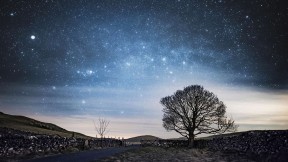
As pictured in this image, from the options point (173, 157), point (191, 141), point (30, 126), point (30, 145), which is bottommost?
point (173, 157)

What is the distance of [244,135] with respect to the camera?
30844 millimetres

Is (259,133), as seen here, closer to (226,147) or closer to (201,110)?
(226,147)

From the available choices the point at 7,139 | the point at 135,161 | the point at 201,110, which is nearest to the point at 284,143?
the point at 135,161

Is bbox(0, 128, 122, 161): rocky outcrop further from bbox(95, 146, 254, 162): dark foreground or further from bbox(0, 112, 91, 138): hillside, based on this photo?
bbox(0, 112, 91, 138): hillside

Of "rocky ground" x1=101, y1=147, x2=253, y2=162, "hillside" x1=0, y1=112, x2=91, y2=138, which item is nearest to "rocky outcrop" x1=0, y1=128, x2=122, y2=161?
"rocky ground" x1=101, y1=147, x2=253, y2=162

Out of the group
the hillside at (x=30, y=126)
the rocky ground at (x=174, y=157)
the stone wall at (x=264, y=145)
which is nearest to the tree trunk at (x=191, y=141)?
the stone wall at (x=264, y=145)

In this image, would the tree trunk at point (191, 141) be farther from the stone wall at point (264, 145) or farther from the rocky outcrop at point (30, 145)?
the rocky outcrop at point (30, 145)

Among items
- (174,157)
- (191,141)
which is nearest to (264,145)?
(174,157)

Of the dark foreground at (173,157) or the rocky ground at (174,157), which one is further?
the rocky ground at (174,157)

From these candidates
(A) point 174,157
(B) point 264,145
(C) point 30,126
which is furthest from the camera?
(C) point 30,126

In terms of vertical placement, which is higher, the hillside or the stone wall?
the hillside

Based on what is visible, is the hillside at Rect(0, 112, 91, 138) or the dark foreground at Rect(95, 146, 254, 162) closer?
the dark foreground at Rect(95, 146, 254, 162)

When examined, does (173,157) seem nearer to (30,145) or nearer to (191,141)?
(30,145)

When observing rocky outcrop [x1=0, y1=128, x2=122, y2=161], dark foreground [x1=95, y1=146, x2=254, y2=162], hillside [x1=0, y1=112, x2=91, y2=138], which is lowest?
dark foreground [x1=95, y1=146, x2=254, y2=162]
